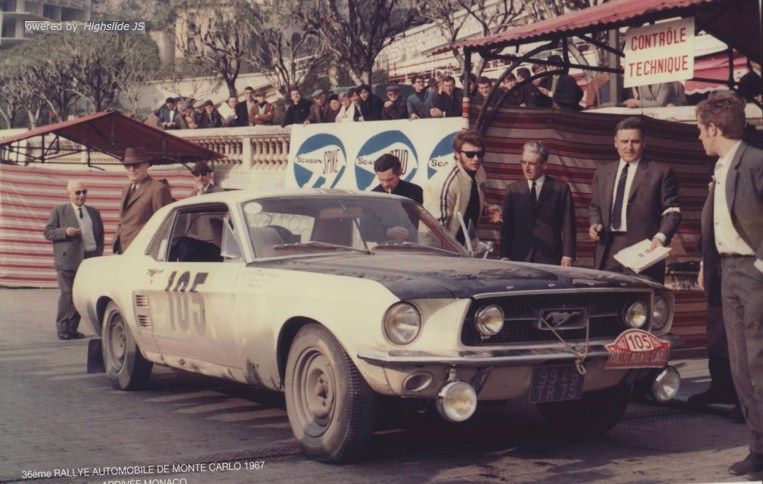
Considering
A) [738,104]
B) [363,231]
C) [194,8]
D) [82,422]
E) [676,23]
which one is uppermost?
[194,8]

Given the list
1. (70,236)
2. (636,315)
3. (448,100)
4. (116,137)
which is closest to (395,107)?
(448,100)

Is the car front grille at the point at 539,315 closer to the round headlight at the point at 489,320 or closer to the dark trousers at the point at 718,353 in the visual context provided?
the round headlight at the point at 489,320

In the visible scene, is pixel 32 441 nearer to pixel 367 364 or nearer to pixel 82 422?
pixel 82 422

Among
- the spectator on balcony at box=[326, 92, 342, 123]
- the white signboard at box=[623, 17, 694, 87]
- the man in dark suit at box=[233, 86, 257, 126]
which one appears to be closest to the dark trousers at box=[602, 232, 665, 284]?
the white signboard at box=[623, 17, 694, 87]

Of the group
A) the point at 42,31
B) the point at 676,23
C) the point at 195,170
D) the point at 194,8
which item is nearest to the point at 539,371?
the point at 676,23

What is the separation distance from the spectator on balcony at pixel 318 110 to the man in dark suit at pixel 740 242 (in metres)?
15.3

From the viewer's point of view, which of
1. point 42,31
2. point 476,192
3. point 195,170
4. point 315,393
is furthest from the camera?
point 195,170

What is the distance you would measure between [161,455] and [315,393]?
33.8 inches

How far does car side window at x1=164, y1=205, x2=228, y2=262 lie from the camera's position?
25.1ft

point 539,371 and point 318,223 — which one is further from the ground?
point 318,223

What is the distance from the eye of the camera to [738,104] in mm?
6070

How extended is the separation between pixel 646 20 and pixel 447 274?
3951 millimetres

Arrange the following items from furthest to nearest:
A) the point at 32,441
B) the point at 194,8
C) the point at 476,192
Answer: the point at 194,8, the point at 476,192, the point at 32,441

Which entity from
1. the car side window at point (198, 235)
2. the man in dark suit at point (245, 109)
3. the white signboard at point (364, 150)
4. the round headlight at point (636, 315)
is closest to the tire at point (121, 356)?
the car side window at point (198, 235)
